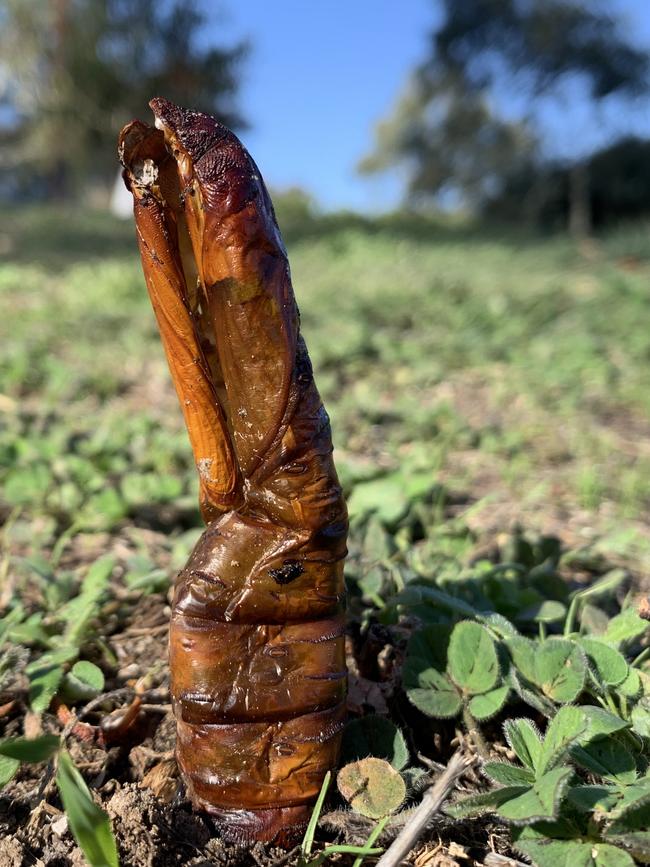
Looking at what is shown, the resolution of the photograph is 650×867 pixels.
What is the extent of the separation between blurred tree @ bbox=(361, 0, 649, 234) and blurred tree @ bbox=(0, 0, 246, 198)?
4.63m

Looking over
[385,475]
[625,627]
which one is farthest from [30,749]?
[385,475]

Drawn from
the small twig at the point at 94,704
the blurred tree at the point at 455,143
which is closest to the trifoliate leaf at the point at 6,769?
the small twig at the point at 94,704

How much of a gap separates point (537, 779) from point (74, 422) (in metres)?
2.25

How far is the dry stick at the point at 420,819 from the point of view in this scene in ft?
2.78

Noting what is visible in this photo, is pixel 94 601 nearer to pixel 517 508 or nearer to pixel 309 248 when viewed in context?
pixel 517 508

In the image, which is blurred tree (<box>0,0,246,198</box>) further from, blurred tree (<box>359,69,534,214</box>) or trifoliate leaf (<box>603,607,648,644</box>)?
trifoliate leaf (<box>603,607,648,644</box>)

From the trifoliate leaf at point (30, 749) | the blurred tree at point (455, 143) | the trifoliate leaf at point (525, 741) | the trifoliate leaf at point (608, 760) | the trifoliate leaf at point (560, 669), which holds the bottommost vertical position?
the trifoliate leaf at point (608, 760)

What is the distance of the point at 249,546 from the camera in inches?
38.2

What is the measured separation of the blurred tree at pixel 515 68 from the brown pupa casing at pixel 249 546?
39.7 feet

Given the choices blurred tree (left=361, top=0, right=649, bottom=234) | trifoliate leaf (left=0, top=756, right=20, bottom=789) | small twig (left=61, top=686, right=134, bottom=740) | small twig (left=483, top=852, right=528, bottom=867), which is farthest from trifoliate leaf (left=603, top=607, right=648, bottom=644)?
blurred tree (left=361, top=0, right=649, bottom=234)

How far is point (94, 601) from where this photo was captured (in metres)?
1.42

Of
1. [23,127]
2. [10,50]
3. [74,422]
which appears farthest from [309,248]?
[23,127]

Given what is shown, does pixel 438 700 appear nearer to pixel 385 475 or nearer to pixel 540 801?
pixel 540 801

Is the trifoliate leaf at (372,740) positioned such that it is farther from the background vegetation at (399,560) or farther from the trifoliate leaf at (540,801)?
the trifoliate leaf at (540,801)
